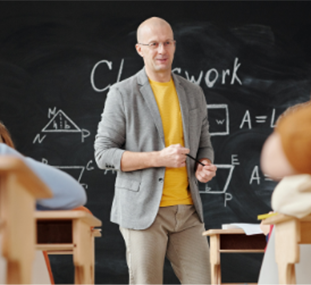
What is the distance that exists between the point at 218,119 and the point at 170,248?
185 centimetres

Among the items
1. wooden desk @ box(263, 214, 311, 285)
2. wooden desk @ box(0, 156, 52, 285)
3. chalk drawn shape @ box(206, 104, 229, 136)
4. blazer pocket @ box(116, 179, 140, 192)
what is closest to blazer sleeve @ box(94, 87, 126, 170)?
blazer pocket @ box(116, 179, 140, 192)

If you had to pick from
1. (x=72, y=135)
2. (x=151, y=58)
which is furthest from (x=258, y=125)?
(x=151, y=58)

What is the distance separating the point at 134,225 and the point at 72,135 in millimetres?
1884

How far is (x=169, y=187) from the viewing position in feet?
8.26

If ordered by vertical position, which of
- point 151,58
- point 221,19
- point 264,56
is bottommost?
point 151,58

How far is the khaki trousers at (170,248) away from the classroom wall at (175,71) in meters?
1.55

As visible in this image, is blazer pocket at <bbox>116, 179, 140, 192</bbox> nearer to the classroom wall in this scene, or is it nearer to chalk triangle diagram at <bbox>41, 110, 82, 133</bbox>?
the classroom wall

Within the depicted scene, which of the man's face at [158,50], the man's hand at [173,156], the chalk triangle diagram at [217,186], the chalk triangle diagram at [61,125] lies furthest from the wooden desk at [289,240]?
the chalk triangle diagram at [61,125]

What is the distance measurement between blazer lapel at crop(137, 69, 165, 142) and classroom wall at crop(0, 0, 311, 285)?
1.62 metres

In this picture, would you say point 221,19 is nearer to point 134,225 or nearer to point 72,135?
point 72,135

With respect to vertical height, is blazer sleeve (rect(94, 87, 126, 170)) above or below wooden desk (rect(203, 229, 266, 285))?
above

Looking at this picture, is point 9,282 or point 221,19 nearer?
point 9,282

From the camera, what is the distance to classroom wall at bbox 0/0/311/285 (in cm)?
415

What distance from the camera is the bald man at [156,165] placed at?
2.45m
